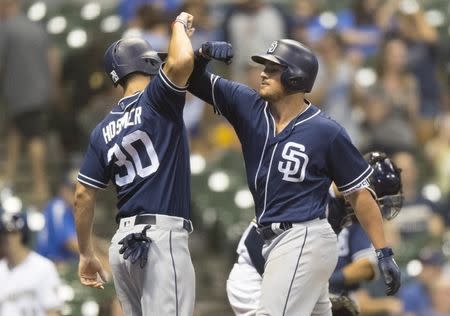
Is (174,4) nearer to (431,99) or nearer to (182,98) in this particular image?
(431,99)

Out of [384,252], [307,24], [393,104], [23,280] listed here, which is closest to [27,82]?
[307,24]

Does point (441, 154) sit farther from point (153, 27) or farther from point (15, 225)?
point (15, 225)

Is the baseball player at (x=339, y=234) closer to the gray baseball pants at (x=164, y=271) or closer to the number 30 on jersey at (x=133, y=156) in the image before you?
the gray baseball pants at (x=164, y=271)

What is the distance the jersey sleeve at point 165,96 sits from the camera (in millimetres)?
8172

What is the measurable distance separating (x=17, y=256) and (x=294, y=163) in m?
3.02

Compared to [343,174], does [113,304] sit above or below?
below

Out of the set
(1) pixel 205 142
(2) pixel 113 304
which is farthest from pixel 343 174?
(1) pixel 205 142

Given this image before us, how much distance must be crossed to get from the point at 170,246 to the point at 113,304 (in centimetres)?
265

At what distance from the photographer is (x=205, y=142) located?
47.9ft

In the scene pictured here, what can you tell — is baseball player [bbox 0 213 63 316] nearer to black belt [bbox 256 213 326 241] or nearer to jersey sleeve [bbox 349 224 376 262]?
jersey sleeve [bbox 349 224 376 262]

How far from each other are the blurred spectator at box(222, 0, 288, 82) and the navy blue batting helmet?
5672mm

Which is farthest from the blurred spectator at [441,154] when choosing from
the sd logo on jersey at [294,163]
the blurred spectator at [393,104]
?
the sd logo on jersey at [294,163]

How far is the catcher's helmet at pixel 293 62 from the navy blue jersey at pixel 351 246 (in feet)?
4.65

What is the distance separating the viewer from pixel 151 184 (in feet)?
27.3
